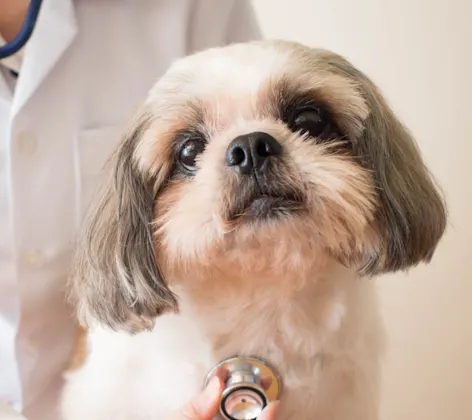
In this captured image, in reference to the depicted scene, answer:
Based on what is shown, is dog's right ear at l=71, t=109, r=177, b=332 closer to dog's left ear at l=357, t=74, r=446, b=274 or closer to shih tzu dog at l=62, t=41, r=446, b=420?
shih tzu dog at l=62, t=41, r=446, b=420

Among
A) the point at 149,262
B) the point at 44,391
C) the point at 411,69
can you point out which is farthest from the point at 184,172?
the point at 411,69

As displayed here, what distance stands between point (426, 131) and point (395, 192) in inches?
34.5

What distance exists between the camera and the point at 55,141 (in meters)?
1.24

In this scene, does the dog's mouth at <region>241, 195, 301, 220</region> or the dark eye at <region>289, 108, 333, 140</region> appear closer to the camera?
the dog's mouth at <region>241, 195, 301, 220</region>

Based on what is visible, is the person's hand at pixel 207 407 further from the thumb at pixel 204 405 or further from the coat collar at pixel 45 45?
the coat collar at pixel 45 45

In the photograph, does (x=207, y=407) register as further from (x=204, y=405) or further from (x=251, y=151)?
(x=251, y=151)

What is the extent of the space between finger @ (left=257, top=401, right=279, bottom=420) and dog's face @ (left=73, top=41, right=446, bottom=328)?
21 cm

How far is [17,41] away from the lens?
1154mm

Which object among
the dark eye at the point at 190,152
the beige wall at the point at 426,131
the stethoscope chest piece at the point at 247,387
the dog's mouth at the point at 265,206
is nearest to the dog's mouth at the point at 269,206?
the dog's mouth at the point at 265,206

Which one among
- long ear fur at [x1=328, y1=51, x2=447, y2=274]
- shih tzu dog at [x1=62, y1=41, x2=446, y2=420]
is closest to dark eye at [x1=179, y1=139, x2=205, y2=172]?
shih tzu dog at [x1=62, y1=41, x2=446, y2=420]

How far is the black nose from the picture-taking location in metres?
0.92

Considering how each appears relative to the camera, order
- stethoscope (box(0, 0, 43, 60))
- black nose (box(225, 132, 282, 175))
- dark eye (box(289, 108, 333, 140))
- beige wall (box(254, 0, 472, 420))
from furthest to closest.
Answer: beige wall (box(254, 0, 472, 420)) < stethoscope (box(0, 0, 43, 60)) < dark eye (box(289, 108, 333, 140)) < black nose (box(225, 132, 282, 175))

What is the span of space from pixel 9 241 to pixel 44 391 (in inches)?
13.4

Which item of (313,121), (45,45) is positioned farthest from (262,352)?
(45,45)
